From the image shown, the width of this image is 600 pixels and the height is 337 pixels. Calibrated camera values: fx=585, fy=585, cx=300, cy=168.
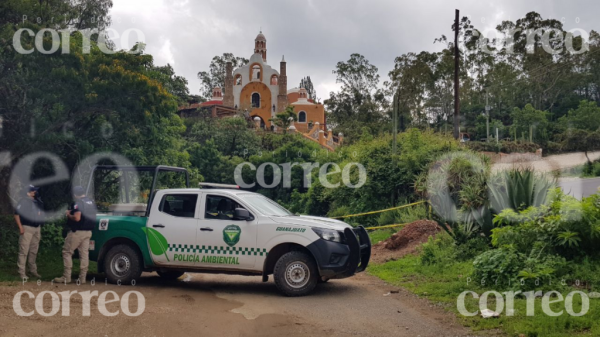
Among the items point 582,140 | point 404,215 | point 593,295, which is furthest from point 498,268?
point 582,140

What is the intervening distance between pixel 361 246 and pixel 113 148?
344 inches

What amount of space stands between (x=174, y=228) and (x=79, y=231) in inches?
68.9

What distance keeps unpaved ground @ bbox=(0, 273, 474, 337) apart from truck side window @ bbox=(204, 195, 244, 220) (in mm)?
1371

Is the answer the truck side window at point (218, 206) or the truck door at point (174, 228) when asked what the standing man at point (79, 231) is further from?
the truck side window at point (218, 206)

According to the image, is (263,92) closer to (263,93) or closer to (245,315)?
(263,93)

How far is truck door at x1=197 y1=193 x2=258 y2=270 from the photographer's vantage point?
32.8 ft

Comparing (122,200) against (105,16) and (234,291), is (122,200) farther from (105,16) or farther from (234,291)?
(105,16)

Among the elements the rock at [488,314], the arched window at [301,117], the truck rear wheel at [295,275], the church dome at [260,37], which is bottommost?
the rock at [488,314]

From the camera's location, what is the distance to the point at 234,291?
34.3 feet

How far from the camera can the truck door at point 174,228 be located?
1036 cm

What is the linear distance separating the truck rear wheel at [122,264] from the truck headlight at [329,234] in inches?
136

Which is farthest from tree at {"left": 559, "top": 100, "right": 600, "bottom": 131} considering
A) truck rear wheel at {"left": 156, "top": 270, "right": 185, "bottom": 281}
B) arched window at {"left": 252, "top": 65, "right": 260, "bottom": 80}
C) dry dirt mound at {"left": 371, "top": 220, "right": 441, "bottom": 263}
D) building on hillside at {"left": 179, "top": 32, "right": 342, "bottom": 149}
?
truck rear wheel at {"left": 156, "top": 270, "right": 185, "bottom": 281}

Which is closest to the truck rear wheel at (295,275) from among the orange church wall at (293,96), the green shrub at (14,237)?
the green shrub at (14,237)

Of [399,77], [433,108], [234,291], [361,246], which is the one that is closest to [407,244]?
[361,246]
